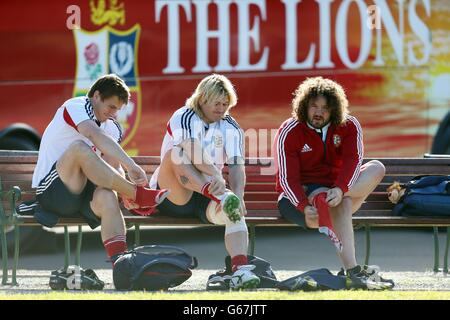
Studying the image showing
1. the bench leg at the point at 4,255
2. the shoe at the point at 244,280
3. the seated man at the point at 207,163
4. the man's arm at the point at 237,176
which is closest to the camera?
the shoe at the point at 244,280

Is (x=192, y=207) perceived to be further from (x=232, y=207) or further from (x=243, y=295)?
(x=243, y=295)

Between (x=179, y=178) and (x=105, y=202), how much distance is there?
591 millimetres

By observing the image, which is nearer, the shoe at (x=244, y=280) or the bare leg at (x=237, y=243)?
the shoe at (x=244, y=280)

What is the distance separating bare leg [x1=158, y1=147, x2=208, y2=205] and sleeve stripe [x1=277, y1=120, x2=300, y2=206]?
54cm

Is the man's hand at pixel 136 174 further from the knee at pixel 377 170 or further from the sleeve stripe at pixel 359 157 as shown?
the knee at pixel 377 170

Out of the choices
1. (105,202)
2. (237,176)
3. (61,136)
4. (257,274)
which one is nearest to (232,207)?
(257,274)

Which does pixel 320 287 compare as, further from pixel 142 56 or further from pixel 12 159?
pixel 142 56

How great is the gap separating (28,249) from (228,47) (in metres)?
2.78

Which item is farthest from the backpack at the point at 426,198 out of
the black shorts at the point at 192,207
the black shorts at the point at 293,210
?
the black shorts at the point at 192,207

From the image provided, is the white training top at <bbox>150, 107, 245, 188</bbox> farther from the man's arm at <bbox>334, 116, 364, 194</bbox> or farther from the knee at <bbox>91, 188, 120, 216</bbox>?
the man's arm at <bbox>334, 116, 364, 194</bbox>

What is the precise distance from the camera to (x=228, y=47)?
12.8 m

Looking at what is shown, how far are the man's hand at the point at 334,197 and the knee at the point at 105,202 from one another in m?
1.34

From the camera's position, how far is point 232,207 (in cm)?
803

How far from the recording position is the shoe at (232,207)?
8031 mm
